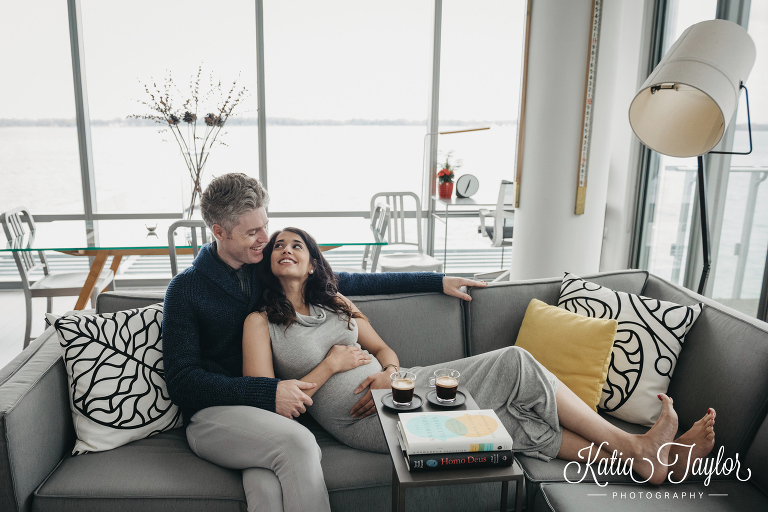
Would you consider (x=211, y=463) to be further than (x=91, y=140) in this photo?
No

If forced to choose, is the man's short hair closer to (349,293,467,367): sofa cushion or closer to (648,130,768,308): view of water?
(349,293,467,367): sofa cushion

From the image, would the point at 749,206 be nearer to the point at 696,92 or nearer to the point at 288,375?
the point at 696,92

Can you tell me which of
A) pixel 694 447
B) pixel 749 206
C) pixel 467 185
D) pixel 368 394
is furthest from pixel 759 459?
pixel 467 185

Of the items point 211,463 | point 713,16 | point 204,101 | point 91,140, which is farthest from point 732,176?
point 91,140

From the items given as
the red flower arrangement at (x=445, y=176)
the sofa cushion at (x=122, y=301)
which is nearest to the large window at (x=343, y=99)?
the red flower arrangement at (x=445, y=176)

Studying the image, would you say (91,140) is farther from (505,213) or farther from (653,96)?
(653,96)

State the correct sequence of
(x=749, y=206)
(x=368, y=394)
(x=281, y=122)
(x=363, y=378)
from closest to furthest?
(x=368, y=394) < (x=363, y=378) < (x=749, y=206) < (x=281, y=122)

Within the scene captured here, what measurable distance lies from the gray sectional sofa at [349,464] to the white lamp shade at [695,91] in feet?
1.94

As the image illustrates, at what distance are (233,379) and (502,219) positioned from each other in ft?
9.52

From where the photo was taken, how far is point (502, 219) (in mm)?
4184

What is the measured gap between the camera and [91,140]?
4.59 meters

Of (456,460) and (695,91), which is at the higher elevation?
(695,91)

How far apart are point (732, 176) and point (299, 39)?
324 cm

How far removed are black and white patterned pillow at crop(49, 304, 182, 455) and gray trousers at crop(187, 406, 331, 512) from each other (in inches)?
7.4
